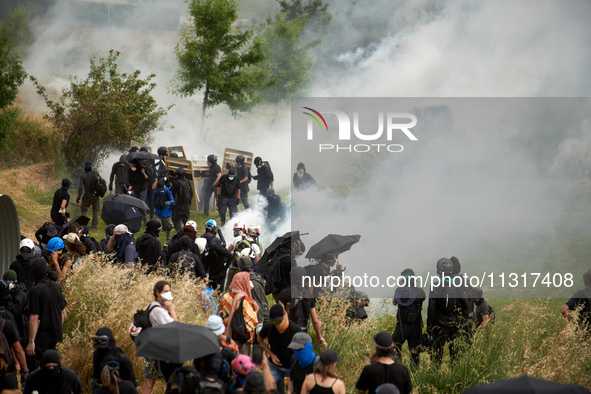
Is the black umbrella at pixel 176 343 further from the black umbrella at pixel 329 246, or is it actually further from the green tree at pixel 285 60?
the green tree at pixel 285 60

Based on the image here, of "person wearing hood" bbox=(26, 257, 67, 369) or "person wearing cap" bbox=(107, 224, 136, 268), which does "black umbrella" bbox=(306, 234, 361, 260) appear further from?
"person wearing hood" bbox=(26, 257, 67, 369)

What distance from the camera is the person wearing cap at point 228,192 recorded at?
14.9 meters

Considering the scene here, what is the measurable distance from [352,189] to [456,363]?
17.5 ft

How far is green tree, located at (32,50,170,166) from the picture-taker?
18.4m

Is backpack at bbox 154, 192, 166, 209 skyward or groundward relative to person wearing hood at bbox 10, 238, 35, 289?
skyward

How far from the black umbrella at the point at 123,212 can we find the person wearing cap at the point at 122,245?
1.81m

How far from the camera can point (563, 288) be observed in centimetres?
1101

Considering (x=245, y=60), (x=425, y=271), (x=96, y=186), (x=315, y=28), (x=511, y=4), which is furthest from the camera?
(x=315, y=28)

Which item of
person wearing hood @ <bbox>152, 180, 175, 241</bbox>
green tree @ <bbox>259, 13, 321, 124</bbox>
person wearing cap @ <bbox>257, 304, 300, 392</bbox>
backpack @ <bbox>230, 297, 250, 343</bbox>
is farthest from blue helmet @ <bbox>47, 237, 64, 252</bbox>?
green tree @ <bbox>259, 13, 321, 124</bbox>

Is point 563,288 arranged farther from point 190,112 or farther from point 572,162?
point 190,112

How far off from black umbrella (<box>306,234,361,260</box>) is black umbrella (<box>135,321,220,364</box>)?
3.29m

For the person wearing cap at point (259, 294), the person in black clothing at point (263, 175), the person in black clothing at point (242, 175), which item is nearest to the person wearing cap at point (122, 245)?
the person wearing cap at point (259, 294)

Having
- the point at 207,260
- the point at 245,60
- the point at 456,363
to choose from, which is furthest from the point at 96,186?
the point at 245,60

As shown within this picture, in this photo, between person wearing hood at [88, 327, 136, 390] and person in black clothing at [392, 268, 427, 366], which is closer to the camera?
person wearing hood at [88, 327, 136, 390]
